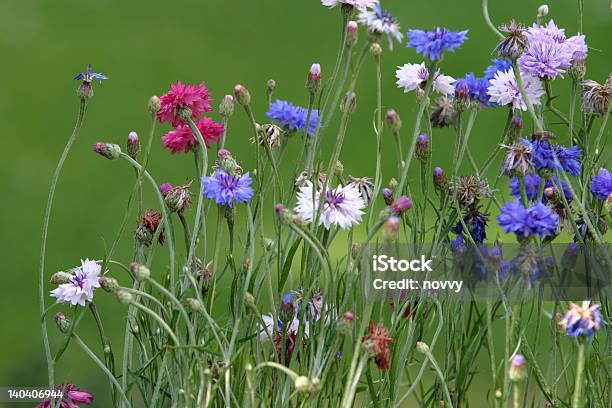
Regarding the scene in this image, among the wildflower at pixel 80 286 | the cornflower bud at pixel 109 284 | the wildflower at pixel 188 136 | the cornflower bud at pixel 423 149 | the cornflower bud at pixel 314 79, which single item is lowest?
the cornflower bud at pixel 109 284

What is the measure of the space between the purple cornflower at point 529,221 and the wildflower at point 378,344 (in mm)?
205

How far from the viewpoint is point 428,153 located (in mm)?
1438

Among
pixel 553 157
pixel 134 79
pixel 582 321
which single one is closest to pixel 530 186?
pixel 553 157

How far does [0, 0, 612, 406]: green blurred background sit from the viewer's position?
3102mm

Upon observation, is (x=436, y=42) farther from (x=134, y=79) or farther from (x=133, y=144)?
(x=134, y=79)

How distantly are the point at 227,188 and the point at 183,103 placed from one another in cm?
23

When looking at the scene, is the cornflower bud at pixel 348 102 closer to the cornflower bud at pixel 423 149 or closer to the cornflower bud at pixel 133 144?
the cornflower bud at pixel 423 149

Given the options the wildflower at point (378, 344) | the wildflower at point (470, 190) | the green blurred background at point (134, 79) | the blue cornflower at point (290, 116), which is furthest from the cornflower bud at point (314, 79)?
the green blurred background at point (134, 79)

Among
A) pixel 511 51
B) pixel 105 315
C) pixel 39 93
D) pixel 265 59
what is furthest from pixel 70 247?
pixel 511 51

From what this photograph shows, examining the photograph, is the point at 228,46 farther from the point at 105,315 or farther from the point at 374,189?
the point at 374,189

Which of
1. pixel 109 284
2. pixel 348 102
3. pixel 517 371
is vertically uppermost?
pixel 348 102

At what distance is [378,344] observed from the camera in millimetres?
1211

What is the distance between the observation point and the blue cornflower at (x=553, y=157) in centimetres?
134

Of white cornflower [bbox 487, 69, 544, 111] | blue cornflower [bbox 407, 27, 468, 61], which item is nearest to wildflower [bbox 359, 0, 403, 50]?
blue cornflower [bbox 407, 27, 468, 61]
